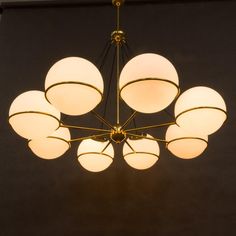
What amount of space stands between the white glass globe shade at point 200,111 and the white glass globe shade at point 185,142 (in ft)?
0.68

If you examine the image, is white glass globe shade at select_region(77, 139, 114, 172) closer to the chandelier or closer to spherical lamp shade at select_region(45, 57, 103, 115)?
the chandelier

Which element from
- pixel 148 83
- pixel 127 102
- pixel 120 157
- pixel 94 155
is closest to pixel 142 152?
pixel 94 155

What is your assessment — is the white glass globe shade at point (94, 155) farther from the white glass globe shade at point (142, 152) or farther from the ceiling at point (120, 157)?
the ceiling at point (120, 157)

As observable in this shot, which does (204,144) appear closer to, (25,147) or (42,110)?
(42,110)

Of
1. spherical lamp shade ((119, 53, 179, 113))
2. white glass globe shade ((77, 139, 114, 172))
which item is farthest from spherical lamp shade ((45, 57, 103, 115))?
white glass globe shade ((77, 139, 114, 172))

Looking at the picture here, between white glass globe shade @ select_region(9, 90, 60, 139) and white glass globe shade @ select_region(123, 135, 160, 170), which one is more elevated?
white glass globe shade @ select_region(123, 135, 160, 170)

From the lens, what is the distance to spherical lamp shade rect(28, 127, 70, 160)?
2082 mm

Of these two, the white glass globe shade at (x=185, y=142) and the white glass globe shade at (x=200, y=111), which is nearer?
the white glass globe shade at (x=200, y=111)

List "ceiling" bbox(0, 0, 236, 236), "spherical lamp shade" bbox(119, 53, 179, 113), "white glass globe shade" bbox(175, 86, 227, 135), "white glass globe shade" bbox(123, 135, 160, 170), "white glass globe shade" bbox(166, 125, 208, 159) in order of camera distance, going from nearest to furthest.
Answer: "spherical lamp shade" bbox(119, 53, 179, 113), "white glass globe shade" bbox(175, 86, 227, 135), "white glass globe shade" bbox(166, 125, 208, 159), "white glass globe shade" bbox(123, 135, 160, 170), "ceiling" bbox(0, 0, 236, 236)

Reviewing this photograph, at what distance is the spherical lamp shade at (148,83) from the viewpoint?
4.99ft

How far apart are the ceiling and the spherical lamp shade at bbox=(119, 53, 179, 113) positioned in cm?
196

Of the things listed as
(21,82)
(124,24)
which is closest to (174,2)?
(124,24)

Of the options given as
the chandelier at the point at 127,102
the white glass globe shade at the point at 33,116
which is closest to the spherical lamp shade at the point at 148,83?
the chandelier at the point at 127,102
